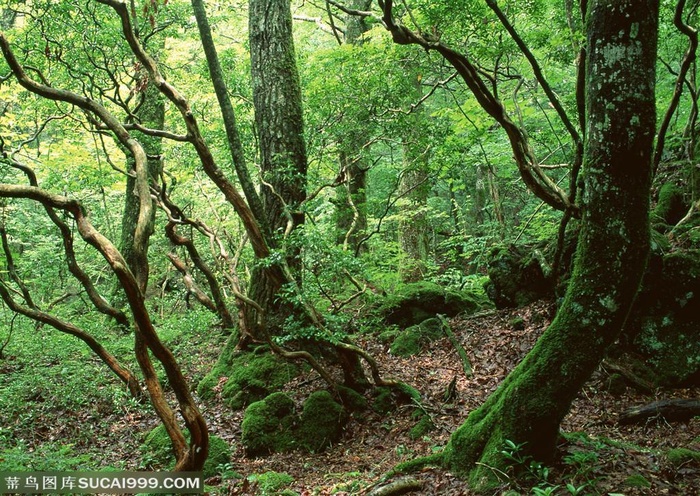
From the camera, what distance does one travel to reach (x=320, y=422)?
20.8 ft

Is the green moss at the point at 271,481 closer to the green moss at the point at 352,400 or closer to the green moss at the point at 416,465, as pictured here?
the green moss at the point at 416,465

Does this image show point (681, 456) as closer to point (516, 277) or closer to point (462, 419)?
point (462, 419)

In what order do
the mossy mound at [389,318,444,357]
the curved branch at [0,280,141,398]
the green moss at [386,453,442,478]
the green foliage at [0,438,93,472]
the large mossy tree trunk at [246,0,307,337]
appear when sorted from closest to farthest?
the green moss at [386,453,442,478] → the green foliage at [0,438,93,472] → the curved branch at [0,280,141,398] → the large mossy tree trunk at [246,0,307,337] → the mossy mound at [389,318,444,357]

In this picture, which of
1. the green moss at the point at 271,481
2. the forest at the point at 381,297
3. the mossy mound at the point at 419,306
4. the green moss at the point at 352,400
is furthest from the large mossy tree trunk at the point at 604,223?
the mossy mound at the point at 419,306

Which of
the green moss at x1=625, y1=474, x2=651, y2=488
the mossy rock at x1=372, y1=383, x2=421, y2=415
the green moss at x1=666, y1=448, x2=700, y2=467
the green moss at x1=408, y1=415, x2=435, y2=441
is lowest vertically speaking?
the green moss at x1=408, y1=415, x2=435, y2=441

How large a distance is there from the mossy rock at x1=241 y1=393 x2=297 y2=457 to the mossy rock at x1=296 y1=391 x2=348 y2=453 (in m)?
0.16

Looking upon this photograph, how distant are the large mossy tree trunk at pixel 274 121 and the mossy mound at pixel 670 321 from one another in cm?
506

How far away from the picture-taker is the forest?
3.62 metres

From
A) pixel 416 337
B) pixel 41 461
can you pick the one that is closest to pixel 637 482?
pixel 416 337

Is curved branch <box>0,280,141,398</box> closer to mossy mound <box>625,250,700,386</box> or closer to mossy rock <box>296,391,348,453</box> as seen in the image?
mossy rock <box>296,391,348,453</box>

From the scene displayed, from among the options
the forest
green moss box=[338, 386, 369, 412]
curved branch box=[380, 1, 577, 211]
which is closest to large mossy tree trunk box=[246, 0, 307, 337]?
the forest

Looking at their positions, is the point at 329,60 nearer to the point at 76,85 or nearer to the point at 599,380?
the point at 76,85

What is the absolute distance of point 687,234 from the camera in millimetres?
6738

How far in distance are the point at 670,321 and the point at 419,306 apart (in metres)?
4.49
